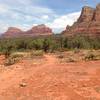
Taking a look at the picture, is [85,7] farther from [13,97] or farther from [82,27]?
[13,97]

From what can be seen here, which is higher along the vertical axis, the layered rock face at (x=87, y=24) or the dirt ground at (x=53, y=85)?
the layered rock face at (x=87, y=24)

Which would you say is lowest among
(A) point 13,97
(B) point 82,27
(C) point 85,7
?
(A) point 13,97

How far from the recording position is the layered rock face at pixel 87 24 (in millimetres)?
128250

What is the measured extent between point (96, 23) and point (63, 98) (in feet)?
428

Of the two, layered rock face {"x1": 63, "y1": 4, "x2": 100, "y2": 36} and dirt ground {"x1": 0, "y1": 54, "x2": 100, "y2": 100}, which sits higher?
layered rock face {"x1": 63, "y1": 4, "x2": 100, "y2": 36}

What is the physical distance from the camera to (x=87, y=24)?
142875 mm

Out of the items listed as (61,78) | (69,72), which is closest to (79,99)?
(61,78)

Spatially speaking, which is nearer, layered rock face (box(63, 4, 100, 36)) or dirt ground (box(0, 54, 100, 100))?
dirt ground (box(0, 54, 100, 100))

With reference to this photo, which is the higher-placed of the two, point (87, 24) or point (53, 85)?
point (87, 24)

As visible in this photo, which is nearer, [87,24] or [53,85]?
[53,85]

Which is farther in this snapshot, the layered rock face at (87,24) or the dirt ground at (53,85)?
the layered rock face at (87,24)

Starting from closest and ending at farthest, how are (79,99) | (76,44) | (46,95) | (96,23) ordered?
(79,99) < (46,95) < (76,44) < (96,23)

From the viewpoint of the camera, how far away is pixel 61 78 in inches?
562

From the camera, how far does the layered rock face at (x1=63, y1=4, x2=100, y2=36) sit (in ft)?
421
